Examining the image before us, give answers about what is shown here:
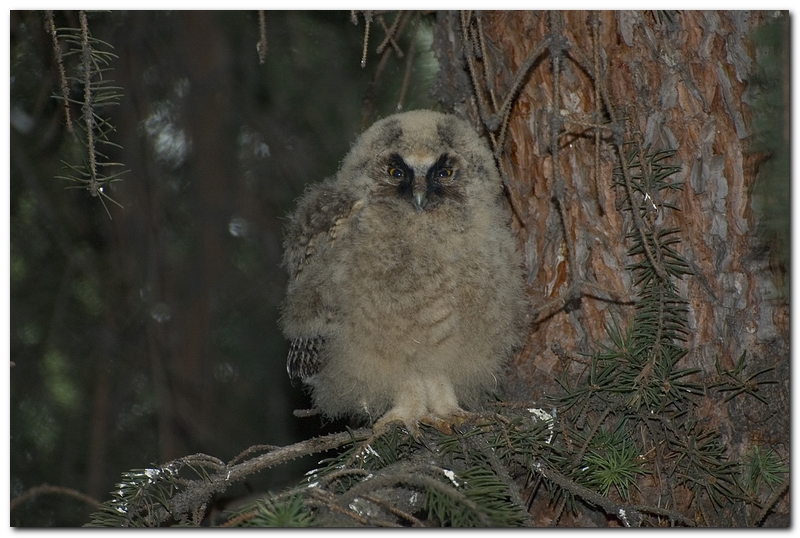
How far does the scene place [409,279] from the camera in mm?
2131

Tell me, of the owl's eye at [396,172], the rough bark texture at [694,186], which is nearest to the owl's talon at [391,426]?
the rough bark texture at [694,186]

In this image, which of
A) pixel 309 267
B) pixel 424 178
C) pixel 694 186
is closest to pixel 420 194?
pixel 424 178

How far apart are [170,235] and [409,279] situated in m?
1.37

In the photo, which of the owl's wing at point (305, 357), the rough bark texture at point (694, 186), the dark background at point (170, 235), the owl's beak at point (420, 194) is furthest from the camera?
the dark background at point (170, 235)

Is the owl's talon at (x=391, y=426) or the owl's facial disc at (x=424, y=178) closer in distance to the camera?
the owl's talon at (x=391, y=426)

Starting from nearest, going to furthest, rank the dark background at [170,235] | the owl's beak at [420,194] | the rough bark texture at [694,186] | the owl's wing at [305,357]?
1. the rough bark texture at [694,186]
2. the owl's beak at [420,194]
3. the owl's wing at [305,357]
4. the dark background at [170,235]

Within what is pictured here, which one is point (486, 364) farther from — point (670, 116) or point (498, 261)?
point (670, 116)

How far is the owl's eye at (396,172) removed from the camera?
→ 2.27 m

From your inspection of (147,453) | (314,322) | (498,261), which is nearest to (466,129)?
(498,261)

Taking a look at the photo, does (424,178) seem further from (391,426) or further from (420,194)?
(391,426)

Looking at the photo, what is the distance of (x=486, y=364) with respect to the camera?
2.26 metres

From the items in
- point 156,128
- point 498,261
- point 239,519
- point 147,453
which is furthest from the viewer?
point 156,128

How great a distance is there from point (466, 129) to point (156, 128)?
1.40 meters

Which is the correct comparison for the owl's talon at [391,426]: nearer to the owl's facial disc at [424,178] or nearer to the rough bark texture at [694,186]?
the rough bark texture at [694,186]
